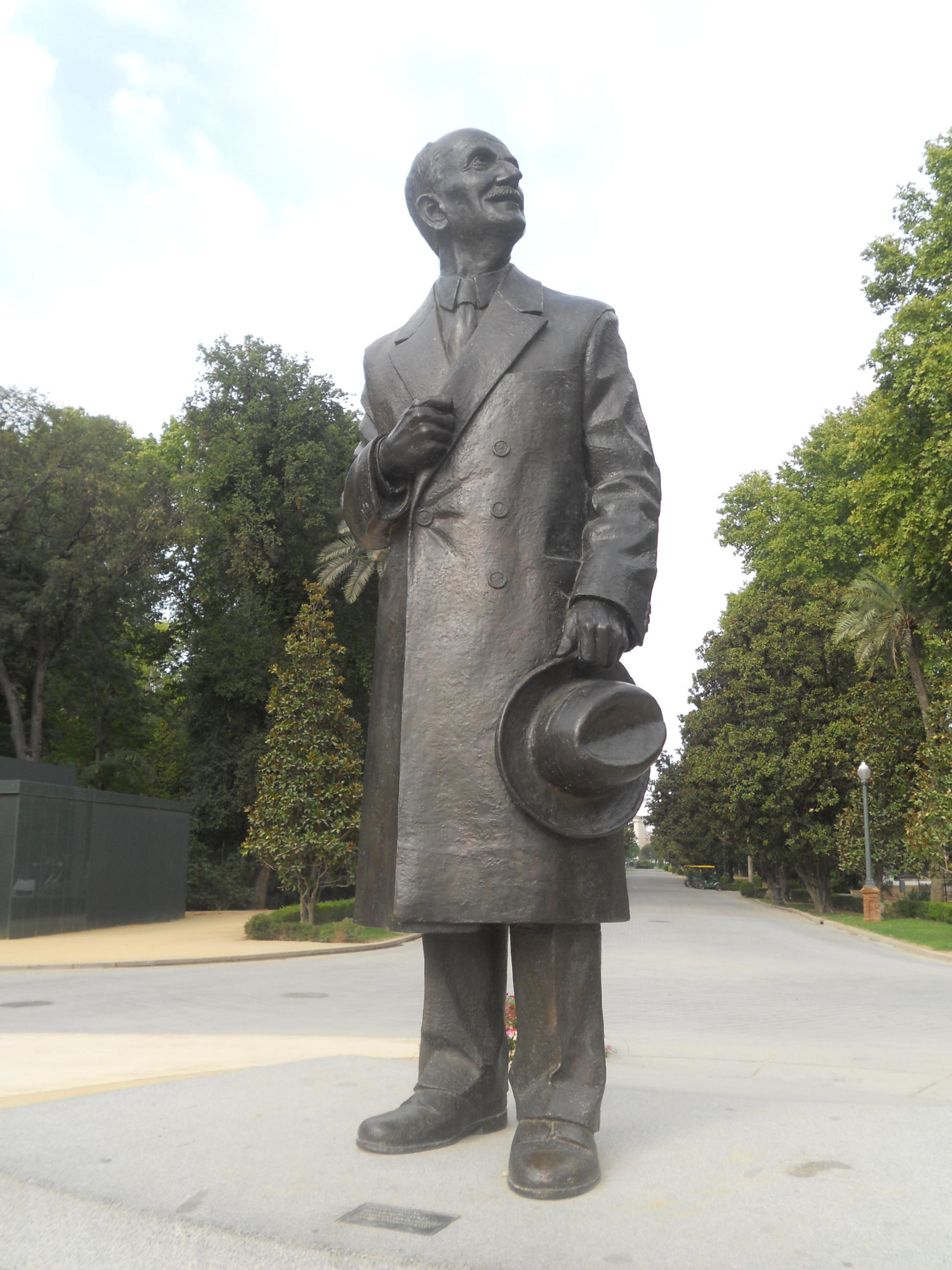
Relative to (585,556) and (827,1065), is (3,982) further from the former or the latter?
(585,556)

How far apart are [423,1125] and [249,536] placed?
2868cm

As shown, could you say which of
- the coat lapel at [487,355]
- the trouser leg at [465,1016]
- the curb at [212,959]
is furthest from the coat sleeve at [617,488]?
the curb at [212,959]

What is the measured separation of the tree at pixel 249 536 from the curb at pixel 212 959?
10.6 metres

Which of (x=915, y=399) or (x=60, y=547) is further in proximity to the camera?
(x=60, y=547)

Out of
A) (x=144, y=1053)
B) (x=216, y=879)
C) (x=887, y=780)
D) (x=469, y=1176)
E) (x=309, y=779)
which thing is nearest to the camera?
(x=469, y=1176)

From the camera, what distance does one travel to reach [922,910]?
29359mm

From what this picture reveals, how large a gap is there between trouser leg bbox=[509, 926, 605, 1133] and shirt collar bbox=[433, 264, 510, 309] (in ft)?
6.67

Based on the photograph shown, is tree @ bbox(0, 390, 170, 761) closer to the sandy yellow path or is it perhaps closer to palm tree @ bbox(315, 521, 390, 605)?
palm tree @ bbox(315, 521, 390, 605)

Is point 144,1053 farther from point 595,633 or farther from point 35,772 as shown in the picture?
point 35,772

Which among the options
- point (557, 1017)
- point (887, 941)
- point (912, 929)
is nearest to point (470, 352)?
point (557, 1017)

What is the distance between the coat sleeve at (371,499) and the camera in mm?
3684

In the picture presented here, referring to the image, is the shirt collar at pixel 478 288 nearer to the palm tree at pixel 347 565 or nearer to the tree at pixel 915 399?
the tree at pixel 915 399

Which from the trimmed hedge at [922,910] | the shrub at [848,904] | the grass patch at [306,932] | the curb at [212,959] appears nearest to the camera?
the curb at [212,959]

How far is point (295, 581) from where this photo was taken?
3294cm
